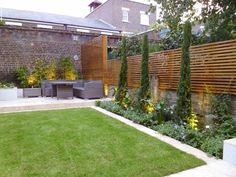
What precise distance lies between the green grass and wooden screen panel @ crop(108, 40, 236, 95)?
6.30ft

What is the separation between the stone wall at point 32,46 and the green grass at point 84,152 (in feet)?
25.4

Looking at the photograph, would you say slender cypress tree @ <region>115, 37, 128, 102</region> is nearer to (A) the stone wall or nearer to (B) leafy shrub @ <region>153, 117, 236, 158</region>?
(B) leafy shrub @ <region>153, 117, 236, 158</region>

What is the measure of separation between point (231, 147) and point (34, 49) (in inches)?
478

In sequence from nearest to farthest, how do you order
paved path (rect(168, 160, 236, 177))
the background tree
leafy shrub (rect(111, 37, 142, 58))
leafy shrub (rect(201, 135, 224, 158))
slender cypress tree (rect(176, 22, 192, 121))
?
paved path (rect(168, 160, 236, 177))
leafy shrub (rect(201, 135, 224, 158))
slender cypress tree (rect(176, 22, 192, 121))
the background tree
leafy shrub (rect(111, 37, 142, 58))

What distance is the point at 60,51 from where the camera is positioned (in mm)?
14188

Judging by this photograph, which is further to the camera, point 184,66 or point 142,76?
point 142,76

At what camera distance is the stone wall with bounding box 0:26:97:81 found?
42.0ft

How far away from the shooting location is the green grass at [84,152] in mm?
3398

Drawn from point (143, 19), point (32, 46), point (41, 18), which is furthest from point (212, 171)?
point (143, 19)

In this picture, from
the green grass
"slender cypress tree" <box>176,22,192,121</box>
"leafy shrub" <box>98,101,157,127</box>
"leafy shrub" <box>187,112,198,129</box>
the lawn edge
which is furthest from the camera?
"leafy shrub" <box>98,101,157,127</box>

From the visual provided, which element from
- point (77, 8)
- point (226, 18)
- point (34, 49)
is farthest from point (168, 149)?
point (77, 8)

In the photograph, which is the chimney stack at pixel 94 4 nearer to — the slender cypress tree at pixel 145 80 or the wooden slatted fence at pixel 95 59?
the wooden slatted fence at pixel 95 59

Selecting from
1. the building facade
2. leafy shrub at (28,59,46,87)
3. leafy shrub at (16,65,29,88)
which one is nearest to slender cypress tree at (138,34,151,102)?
leafy shrub at (28,59,46,87)

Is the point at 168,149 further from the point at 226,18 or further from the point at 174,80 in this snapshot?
the point at 226,18
